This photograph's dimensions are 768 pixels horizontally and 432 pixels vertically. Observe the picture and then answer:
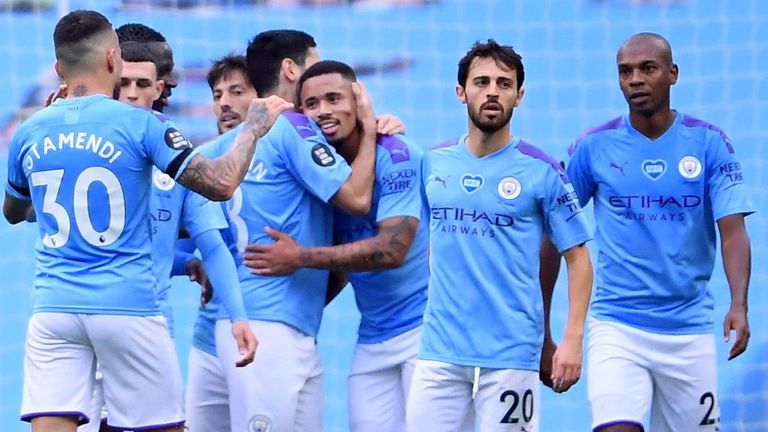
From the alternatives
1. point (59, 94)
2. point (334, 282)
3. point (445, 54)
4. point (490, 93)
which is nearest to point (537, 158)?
point (490, 93)

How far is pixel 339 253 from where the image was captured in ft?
22.9

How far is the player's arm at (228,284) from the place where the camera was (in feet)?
21.1

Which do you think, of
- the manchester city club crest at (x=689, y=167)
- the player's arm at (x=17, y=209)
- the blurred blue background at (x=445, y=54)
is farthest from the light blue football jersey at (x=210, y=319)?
the blurred blue background at (x=445, y=54)

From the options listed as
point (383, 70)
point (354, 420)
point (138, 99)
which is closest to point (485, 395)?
point (354, 420)

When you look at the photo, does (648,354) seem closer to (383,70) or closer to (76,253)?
(76,253)

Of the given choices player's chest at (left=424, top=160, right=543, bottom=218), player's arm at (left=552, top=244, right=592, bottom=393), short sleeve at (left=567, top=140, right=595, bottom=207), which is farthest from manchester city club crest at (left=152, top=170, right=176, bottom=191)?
short sleeve at (left=567, top=140, right=595, bottom=207)

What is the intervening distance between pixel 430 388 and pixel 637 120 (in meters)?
1.74

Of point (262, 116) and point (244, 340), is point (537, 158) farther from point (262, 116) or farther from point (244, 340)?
point (244, 340)

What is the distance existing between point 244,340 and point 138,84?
4.58 ft

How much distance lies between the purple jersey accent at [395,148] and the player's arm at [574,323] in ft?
3.03

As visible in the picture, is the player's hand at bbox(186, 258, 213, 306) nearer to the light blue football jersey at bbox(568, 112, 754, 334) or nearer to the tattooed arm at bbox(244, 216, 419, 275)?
the tattooed arm at bbox(244, 216, 419, 275)

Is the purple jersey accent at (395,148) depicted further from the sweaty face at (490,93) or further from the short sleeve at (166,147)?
the short sleeve at (166,147)

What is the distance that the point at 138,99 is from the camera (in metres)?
7.16

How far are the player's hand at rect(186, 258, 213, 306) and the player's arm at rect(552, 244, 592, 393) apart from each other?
1.61m
